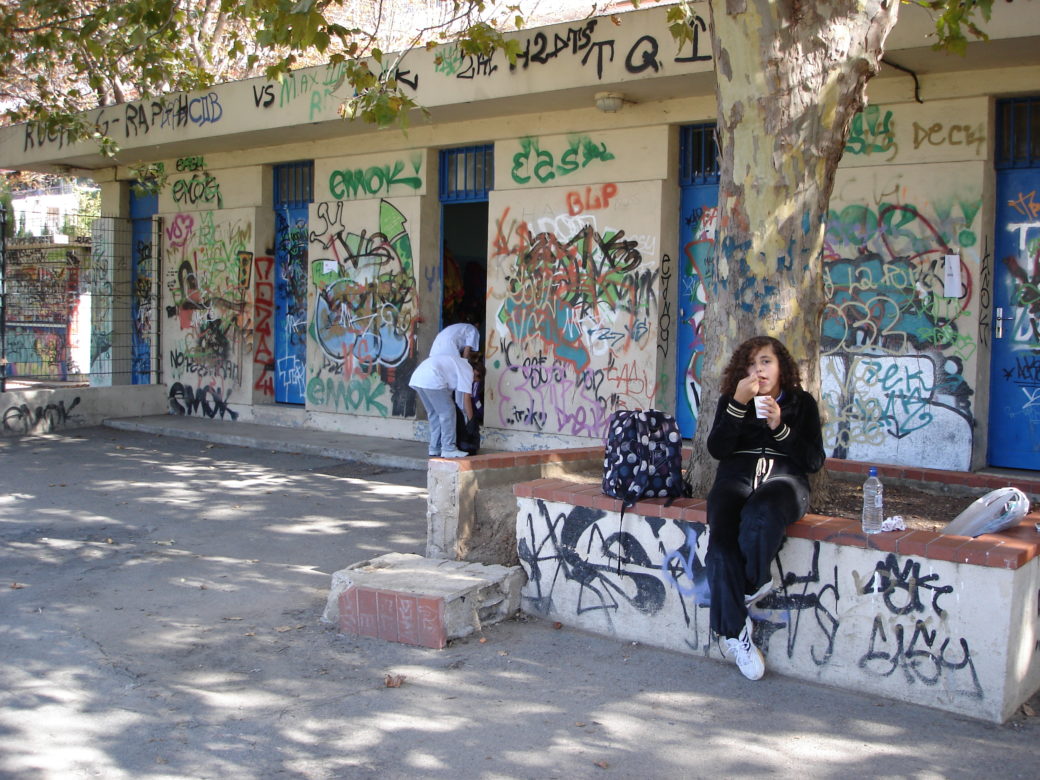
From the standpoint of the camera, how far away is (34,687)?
4.70 m

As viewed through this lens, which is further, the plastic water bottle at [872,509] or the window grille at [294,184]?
the window grille at [294,184]

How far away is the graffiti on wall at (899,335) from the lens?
8539mm

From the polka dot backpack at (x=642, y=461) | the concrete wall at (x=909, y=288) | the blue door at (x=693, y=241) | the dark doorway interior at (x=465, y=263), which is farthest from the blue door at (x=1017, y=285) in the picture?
the dark doorway interior at (x=465, y=263)

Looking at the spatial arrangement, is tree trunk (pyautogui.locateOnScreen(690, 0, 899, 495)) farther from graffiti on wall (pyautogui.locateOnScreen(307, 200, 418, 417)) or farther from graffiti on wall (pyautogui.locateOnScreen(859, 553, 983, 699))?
graffiti on wall (pyautogui.locateOnScreen(307, 200, 418, 417))

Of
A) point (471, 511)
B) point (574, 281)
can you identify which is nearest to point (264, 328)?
point (574, 281)

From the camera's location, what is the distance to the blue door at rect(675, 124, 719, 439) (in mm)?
10195

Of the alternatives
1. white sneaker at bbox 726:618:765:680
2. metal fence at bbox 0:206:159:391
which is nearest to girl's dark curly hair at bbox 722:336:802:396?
white sneaker at bbox 726:618:765:680

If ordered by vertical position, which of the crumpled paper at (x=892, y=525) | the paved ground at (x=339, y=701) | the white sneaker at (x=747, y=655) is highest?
the crumpled paper at (x=892, y=525)

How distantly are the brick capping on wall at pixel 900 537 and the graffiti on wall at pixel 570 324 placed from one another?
492 cm

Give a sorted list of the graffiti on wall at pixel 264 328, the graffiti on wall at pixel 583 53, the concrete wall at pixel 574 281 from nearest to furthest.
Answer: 1. the graffiti on wall at pixel 583 53
2. the concrete wall at pixel 574 281
3. the graffiti on wall at pixel 264 328

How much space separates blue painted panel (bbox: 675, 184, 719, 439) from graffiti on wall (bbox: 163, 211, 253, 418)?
254 inches

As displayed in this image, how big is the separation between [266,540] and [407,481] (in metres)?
2.55

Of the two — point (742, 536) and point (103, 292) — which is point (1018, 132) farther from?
point (103, 292)

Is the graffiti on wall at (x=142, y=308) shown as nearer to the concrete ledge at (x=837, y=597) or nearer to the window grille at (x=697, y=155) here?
the window grille at (x=697, y=155)
